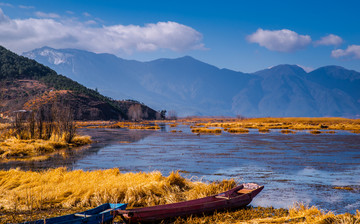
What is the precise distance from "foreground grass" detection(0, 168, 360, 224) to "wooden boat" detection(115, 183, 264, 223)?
0.24 m

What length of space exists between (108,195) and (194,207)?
135 inches

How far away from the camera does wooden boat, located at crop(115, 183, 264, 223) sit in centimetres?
1064

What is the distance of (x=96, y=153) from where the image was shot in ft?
105

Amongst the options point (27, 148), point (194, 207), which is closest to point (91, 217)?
point (194, 207)

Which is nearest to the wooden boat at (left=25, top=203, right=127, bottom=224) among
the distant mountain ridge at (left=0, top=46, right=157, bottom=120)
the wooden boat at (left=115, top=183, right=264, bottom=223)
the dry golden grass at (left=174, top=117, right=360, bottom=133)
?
the wooden boat at (left=115, top=183, right=264, bottom=223)

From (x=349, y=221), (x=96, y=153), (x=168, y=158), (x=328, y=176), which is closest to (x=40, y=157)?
(x=96, y=153)

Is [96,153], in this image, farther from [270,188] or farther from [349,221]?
[349,221]

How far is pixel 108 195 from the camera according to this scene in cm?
1344

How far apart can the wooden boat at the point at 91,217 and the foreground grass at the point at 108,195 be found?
2033 millimetres

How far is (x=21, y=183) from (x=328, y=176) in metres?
15.4

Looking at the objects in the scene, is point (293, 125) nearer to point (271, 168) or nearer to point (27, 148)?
point (271, 168)

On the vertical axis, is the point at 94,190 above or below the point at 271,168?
above

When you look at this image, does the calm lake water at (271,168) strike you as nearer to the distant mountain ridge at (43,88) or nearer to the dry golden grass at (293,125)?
the dry golden grass at (293,125)

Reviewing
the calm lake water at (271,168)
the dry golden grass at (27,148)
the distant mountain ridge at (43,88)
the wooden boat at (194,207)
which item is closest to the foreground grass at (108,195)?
the wooden boat at (194,207)
